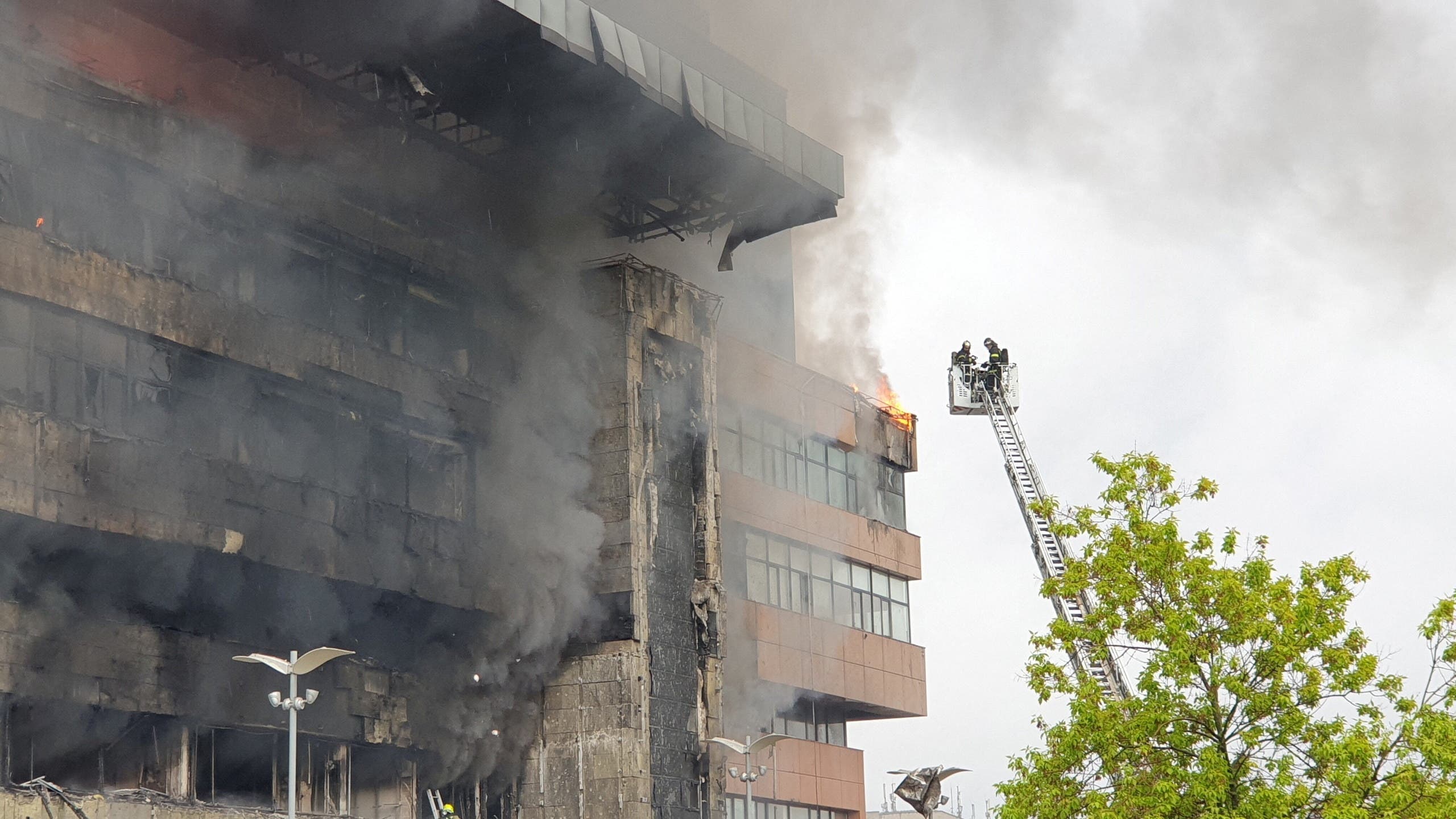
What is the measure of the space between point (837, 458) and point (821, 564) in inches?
162

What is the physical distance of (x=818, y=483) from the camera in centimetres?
6569

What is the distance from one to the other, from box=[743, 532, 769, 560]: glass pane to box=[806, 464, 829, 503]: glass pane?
3.54 m

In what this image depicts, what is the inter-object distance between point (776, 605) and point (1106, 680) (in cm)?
A: 1782

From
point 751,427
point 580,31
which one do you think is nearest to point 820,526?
point 751,427

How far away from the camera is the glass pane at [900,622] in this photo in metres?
68.7

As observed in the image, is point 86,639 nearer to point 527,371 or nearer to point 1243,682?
point 527,371

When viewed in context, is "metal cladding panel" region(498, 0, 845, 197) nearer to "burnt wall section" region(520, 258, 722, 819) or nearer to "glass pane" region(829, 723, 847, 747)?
"burnt wall section" region(520, 258, 722, 819)

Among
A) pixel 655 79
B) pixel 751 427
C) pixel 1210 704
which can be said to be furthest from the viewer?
pixel 751 427

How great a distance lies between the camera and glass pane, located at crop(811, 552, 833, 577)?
64.7 meters

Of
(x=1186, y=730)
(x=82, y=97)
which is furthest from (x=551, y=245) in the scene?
(x=1186, y=730)

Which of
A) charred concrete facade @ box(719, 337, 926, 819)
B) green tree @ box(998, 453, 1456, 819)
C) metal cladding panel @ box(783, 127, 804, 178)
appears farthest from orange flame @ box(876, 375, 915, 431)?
green tree @ box(998, 453, 1456, 819)

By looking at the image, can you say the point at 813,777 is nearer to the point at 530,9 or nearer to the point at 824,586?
the point at 824,586

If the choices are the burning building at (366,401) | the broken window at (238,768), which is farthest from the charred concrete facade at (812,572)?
the broken window at (238,768)

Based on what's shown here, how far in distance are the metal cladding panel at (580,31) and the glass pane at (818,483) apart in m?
24.1
